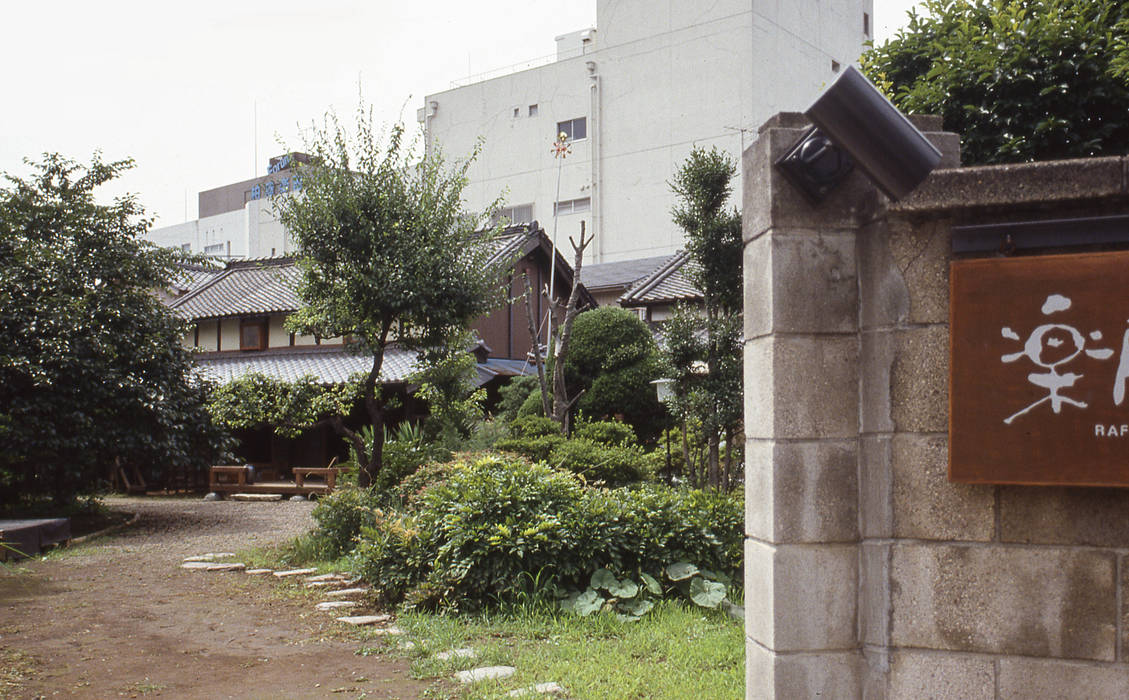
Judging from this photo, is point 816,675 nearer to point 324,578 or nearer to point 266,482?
point 324,578

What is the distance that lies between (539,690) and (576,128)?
1361 inches

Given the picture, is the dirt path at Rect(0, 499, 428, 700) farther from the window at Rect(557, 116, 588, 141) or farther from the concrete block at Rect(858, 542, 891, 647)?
the window at Rect(557, 116, 588, 141)

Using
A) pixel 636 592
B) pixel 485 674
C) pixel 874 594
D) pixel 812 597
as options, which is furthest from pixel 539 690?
pixel 874 594

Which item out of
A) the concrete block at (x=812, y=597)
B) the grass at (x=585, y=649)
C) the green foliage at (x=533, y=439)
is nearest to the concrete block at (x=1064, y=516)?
the concrete block at (x=812, y=597)

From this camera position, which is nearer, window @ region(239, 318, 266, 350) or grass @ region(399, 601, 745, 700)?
grass @ region(399, 601, 745, 700)

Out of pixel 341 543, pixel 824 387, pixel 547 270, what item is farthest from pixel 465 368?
pixel 547 270

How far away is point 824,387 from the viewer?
3.79m

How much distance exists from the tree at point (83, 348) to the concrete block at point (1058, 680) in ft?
47.7

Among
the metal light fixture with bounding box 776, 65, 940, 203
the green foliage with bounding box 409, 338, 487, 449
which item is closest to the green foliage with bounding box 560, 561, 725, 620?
the metal light fixture with bounding box 776, 65, 940, 203

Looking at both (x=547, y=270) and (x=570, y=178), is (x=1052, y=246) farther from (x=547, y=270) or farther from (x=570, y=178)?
(x=570, y=178)

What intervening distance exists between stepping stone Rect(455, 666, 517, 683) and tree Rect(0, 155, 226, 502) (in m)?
11.2

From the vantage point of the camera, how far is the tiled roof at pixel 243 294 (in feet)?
89.4

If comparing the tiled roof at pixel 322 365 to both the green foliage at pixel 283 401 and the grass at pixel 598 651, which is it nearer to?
the green foliage at pixel 283 401

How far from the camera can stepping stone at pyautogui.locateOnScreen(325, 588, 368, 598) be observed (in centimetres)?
906
